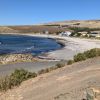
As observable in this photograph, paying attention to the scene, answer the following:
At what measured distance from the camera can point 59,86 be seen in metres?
14.8

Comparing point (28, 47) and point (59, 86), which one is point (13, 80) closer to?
point (59, 86)

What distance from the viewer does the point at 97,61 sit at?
20422 mm

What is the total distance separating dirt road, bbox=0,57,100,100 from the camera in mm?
13000

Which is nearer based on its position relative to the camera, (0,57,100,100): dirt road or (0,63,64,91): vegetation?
(0,57,100,100): dirt road

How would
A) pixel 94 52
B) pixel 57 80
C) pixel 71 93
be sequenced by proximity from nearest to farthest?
pixel 71 93
pixel 57 80
pixel 94 52

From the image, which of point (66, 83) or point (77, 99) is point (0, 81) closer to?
point (66, 83)

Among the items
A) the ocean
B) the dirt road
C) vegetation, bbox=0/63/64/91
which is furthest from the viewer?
the ocean

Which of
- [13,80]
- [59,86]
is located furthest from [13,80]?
[59,86]

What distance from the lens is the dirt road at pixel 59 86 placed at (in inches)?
512

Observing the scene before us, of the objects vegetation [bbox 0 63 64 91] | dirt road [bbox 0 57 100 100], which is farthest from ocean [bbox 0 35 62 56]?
dirt road [bbox 0 57 100 100]

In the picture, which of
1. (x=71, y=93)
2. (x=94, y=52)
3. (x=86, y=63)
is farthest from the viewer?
(x=94, y=52)

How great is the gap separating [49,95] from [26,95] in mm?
1285

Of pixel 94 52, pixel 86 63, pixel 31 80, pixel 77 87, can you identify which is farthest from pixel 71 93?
pixel 94 52

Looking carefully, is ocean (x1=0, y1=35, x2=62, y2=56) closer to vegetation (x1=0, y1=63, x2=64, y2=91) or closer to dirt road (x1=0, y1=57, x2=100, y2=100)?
vegetation (x1=0, y1=63, x2=64, y2=91)
